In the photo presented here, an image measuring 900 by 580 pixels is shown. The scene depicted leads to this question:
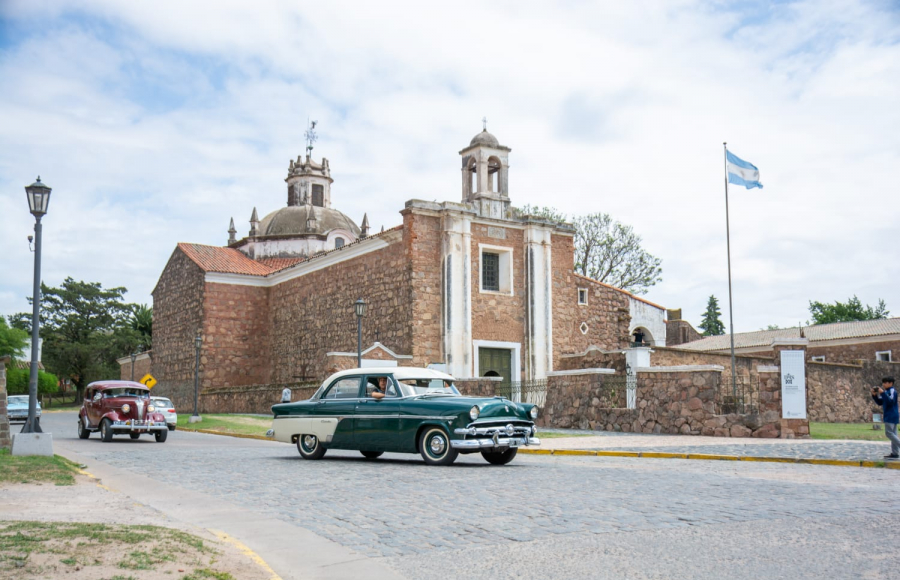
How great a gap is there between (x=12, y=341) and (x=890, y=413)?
61.5 metres

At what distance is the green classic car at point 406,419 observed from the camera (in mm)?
Result: 12523

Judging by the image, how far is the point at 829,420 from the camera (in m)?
32.4

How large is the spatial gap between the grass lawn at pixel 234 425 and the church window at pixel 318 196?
18470 millimetres

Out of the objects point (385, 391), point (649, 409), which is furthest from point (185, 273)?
point (385, 391)

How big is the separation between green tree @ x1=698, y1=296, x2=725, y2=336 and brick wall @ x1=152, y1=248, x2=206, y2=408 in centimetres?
4536

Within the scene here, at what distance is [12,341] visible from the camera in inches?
2414

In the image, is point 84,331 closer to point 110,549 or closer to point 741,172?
point 741,172

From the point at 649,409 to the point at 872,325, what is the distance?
27.0 meters

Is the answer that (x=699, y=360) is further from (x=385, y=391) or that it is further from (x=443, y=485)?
(x=443, y=485)

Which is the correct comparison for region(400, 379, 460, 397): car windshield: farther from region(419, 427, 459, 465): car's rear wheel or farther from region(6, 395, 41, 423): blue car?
region(6, 395, 41, 423): blue car

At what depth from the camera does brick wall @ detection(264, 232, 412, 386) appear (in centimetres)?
2953

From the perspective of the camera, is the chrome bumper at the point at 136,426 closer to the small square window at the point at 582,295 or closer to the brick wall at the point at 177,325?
the small square window at the point at 582,295

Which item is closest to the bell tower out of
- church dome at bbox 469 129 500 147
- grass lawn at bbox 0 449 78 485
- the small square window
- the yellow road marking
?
church dome at bbox 469 129 500 147

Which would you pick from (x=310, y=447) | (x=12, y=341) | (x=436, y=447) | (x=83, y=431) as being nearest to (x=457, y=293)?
(x=83, y=431)
